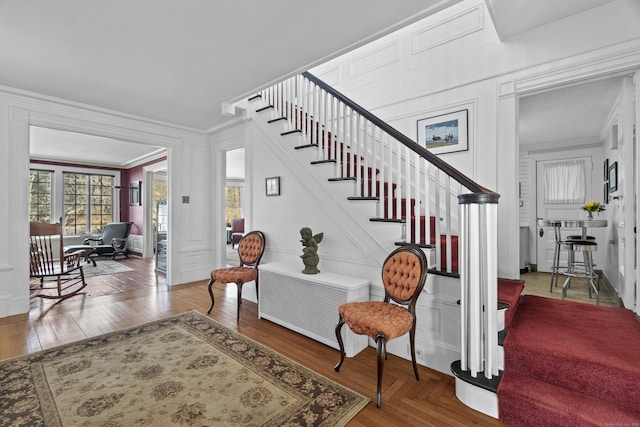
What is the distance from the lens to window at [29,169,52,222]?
808 centimetres

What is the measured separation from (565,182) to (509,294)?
184 inches

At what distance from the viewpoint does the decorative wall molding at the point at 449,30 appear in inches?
123

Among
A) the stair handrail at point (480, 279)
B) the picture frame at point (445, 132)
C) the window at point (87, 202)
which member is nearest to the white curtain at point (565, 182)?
the picture frame at point (445, 132)

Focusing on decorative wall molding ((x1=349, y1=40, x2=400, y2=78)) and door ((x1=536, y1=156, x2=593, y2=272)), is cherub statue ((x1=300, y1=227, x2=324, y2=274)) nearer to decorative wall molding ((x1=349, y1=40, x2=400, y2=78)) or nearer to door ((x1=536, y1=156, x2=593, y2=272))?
decorative wall molding ((x1=349, y1=40, x2=400, y2=78))

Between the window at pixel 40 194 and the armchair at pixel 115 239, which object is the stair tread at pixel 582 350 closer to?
the armchair at pixel 115 239

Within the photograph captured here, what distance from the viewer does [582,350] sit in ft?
6.29

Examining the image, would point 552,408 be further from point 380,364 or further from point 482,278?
point 380,364

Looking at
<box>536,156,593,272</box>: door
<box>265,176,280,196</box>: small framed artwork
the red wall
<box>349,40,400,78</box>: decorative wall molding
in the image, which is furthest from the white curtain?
the red wall

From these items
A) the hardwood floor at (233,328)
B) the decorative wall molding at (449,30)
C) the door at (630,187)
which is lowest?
the hardwood floor at (233,328)

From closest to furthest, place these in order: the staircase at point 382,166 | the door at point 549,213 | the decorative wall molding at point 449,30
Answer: the staircase at point 382,166, the decorative wall molding at point 449,30, the door at point 549,213

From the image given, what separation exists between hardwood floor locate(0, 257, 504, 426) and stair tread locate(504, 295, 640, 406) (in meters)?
0.48

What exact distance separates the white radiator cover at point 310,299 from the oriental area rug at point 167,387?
1.55ft

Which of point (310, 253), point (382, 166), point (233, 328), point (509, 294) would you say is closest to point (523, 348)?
point (509, 294)

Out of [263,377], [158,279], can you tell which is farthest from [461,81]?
[158,279]
